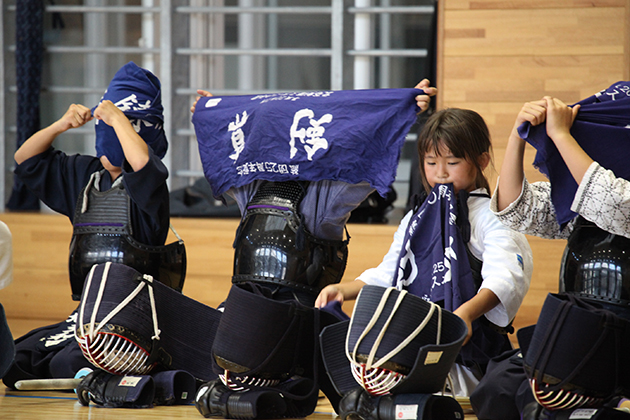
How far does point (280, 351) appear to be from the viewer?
5.56ft

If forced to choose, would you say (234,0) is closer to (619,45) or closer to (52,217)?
(52,217)

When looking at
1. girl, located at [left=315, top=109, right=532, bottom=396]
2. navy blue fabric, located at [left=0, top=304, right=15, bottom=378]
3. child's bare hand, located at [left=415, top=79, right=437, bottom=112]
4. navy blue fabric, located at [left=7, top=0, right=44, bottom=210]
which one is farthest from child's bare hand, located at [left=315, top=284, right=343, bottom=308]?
navy blue fabric, located at [left=7, top=0, right=44, bottom=210]

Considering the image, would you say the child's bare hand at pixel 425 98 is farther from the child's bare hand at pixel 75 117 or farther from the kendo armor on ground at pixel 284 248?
the child's bare hand at pixel 75 117

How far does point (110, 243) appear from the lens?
2189 millimetres

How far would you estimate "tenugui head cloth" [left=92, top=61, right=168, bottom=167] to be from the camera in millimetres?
2318

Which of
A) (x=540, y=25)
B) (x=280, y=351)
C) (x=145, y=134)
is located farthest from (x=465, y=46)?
(x=280, y=351)

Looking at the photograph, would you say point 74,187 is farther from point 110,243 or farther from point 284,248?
point 284,248

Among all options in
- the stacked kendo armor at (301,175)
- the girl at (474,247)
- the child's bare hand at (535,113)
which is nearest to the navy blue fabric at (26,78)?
the stacked kendo armor at (301,175)

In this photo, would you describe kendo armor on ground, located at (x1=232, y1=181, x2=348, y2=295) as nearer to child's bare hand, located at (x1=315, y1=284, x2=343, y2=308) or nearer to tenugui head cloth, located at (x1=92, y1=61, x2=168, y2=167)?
child's bare hand, located at (x1=315, y1=284, x2=343, y2=308)

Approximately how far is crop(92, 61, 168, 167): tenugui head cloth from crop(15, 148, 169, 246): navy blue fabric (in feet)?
0.35

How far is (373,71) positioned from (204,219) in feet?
5.32

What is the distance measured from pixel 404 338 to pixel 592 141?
2.19 ft

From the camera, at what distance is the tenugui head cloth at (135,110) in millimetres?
2318

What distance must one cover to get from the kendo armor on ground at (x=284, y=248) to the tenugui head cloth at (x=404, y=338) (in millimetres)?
484
